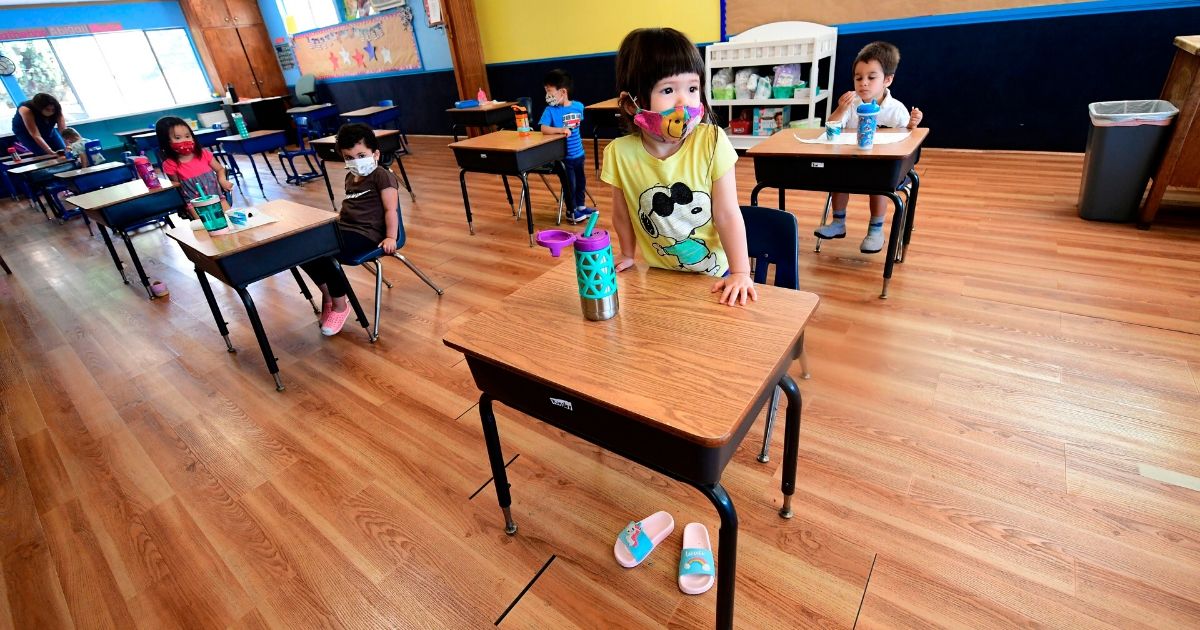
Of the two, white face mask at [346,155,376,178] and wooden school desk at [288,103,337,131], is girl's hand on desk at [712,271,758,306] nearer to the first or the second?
white face mask at [346,155,376,178]

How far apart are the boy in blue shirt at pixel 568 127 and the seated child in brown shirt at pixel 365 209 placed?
4.91 feet

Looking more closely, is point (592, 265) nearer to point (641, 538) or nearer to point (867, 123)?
point (641, 538)

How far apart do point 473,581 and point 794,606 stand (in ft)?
2.72

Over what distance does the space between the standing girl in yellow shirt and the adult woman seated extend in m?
7.29

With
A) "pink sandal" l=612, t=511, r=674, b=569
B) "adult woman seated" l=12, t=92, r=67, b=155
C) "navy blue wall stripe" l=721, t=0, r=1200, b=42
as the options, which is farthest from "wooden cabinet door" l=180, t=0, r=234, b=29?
"pink sandal" l=612, t=511, r=674, b=569

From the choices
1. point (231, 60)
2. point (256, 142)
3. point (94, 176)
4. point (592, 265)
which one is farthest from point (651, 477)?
point (231, 60)

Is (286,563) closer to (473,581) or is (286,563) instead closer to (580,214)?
(473,581)

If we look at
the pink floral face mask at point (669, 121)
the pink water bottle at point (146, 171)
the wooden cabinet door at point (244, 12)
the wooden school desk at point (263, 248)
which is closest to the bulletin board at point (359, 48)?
the wooden cabinet door at point (244, 12)

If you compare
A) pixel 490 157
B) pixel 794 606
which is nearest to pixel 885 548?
pixel 794 606

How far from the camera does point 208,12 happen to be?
935cm

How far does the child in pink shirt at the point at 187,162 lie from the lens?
3068 millimetres

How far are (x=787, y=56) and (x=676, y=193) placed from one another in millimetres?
4175

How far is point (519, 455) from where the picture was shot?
183cm

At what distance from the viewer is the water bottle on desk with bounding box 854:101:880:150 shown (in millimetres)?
2221
